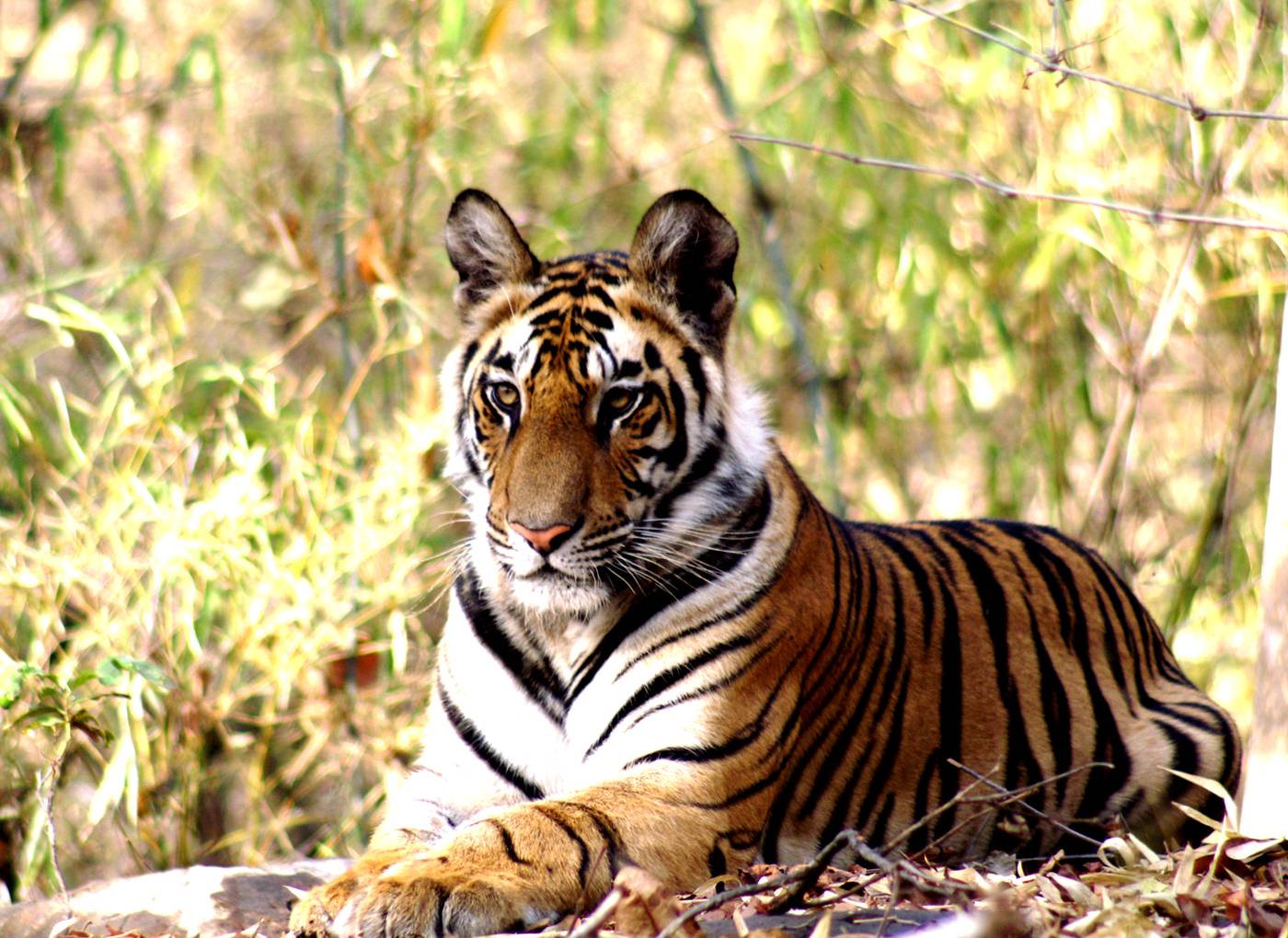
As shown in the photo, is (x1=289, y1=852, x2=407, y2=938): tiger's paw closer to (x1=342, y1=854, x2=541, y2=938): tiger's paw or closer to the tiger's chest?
(x1=342, y1=854, x2=541, y2=938): tiger's paw

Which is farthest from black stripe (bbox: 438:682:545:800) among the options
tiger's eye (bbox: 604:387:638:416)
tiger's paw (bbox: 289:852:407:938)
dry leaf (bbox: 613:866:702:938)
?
dry leaf (bbox: 613:866:702:938)

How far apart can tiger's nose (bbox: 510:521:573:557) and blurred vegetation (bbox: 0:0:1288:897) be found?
121cm

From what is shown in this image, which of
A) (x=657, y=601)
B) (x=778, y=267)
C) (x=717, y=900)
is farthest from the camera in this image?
(x=778, y=267)

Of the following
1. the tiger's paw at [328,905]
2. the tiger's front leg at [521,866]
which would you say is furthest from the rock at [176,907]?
the tiger's front leg at [521,866]

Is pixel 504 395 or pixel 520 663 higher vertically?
pixel 504 395

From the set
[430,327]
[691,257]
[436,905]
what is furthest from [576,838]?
[430,327]

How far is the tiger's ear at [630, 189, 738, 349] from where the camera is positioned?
3170 millimetres

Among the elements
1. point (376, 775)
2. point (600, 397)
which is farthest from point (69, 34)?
point (600, 397)

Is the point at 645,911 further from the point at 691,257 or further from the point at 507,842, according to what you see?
the point at 691,257

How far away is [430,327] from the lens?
550cm

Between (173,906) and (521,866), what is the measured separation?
91 centimetres

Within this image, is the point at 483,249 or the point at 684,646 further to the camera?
the point at 483,249

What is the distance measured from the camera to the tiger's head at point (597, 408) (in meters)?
3.01

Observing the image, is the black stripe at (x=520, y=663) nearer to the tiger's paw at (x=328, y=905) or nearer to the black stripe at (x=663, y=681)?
the black stripe at (x=663, y=681)
